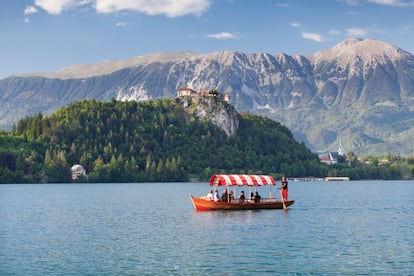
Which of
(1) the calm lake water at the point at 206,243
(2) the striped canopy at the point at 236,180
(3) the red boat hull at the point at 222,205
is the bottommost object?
(1) the calm lake water at the point at 206,243

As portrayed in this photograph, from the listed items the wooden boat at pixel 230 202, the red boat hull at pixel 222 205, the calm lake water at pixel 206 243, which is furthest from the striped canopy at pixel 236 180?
the calm lake water at pixel 206 243

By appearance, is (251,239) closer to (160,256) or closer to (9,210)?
(160,256)

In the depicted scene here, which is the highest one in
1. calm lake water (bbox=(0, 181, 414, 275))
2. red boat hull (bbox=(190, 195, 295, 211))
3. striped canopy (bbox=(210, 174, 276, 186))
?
striped canopy (bbox=(210, 174, 276, 186))

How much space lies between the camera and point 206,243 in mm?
81625

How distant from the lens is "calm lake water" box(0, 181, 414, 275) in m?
65.6

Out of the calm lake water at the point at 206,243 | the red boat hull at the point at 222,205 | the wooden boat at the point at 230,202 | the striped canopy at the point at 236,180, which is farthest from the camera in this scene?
the striped canopy at the point at 236,180

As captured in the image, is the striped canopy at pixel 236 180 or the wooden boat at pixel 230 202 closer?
the wooden boat at pixel 230 202

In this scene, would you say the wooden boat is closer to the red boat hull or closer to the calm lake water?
the red boat hull

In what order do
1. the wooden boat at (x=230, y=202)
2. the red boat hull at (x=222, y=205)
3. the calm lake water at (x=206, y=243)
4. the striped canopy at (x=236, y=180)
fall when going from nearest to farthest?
the calm lake water at (x=206, y=243) < the red boat hull at (x=222, y=205) < the wooden boat at (x=230, y=202) < the striped canopy at (x=236, y=180)

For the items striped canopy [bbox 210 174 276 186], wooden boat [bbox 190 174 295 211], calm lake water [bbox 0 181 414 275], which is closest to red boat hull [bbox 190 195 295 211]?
wooden boat [bbox 190 174 295 211]

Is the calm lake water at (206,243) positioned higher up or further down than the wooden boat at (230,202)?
further down

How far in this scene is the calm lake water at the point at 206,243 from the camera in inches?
2581

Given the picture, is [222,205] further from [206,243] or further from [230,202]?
[206,243]

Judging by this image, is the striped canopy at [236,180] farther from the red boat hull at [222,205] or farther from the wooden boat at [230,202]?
the red boat hull at [222,205]
